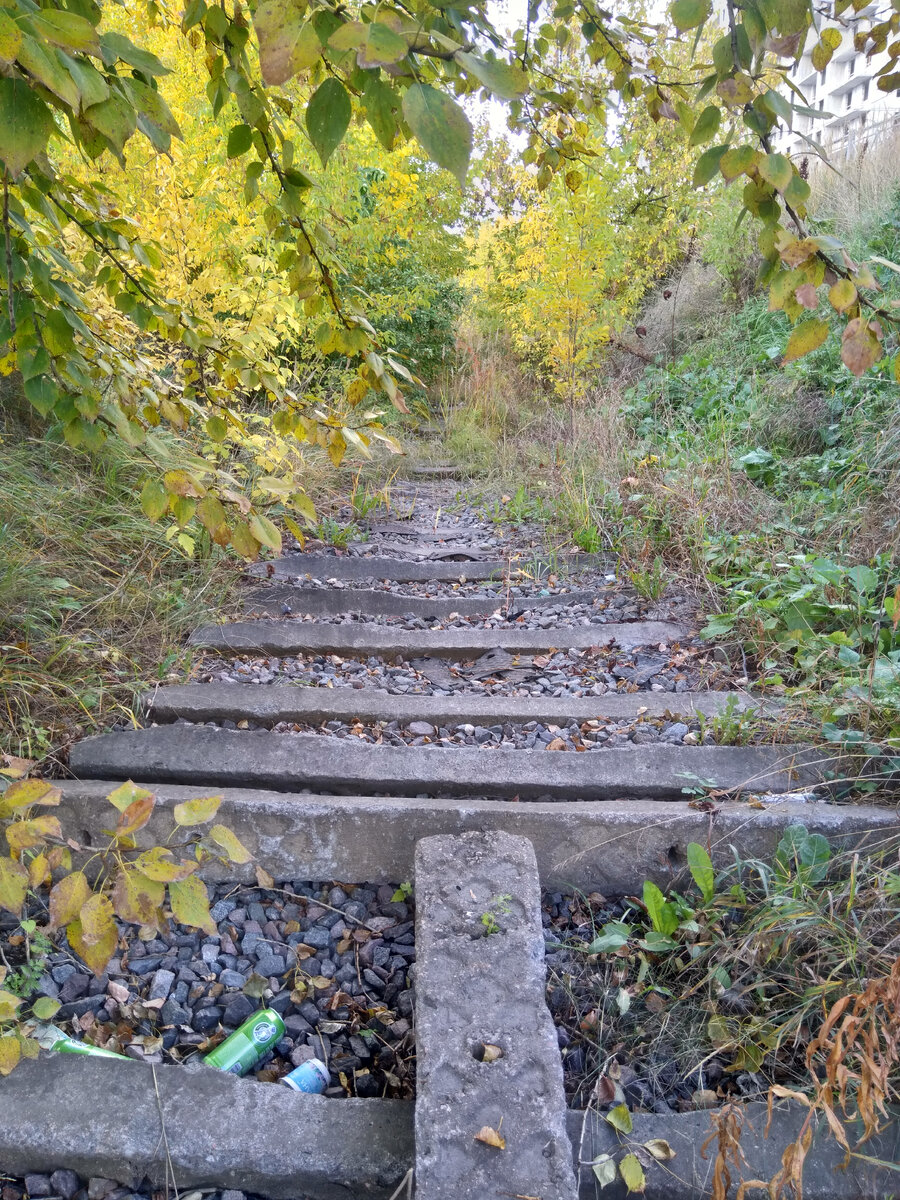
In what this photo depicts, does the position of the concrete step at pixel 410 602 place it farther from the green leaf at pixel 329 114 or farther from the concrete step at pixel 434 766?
the green leaf at pixel 329 114

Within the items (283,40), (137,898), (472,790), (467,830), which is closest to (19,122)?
(283,40)

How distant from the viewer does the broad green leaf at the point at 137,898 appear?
89cm

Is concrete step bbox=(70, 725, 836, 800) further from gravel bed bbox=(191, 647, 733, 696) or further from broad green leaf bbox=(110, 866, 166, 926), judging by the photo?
broad green leaf bbox=(110, 866, 166, 926)

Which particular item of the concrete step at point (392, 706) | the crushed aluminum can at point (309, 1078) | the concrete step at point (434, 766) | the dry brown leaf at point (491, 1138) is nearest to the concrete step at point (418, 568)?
the concrete step at point (392, 706)

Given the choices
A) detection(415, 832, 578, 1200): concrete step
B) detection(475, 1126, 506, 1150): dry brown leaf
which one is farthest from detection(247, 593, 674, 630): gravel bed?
detection(475, 1126, 506, 1150): dry brown leaf

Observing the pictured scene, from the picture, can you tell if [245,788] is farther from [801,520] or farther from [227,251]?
[227,251]

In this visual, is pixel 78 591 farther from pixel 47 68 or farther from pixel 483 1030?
pixel 47 68

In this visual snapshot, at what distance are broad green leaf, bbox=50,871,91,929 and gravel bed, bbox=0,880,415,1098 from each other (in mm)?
804

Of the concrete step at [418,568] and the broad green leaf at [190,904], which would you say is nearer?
the broad green leaf at [190,904]

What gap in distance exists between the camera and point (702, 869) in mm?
1728

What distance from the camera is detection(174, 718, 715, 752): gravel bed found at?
7.63 ft

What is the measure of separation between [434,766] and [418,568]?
2095mm

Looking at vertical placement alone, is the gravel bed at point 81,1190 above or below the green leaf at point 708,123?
below

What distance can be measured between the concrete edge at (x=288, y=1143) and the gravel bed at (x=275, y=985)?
17 centimetres
